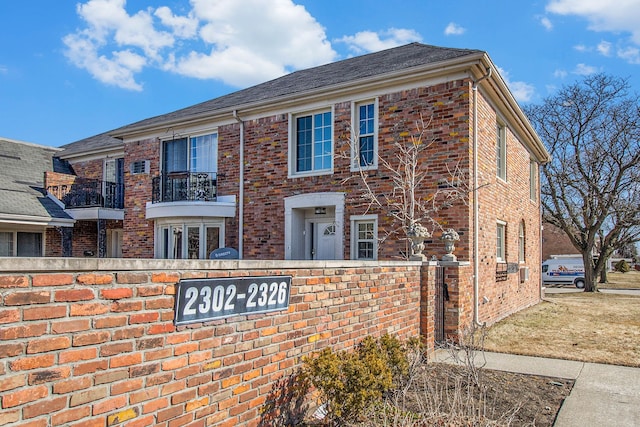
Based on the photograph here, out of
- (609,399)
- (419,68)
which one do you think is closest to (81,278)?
(609,399)

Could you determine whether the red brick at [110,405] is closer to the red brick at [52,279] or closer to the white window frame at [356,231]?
the red brick at [52,279]

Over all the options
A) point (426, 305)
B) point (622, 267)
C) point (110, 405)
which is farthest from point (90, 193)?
point (622, 267)

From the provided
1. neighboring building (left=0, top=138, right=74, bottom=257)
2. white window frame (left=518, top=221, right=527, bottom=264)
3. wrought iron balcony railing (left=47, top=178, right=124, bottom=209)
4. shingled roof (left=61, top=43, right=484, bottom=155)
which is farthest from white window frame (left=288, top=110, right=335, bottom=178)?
neighboring building (left=0, top=138, right=74, bottom=257)

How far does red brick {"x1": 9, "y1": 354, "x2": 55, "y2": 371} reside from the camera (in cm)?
243

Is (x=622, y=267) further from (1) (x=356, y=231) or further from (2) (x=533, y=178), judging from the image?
(1) (x=356, y=231)

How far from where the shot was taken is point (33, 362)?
251 cm

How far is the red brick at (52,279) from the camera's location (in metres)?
2.52

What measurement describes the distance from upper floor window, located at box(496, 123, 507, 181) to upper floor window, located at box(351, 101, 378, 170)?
3.82 m

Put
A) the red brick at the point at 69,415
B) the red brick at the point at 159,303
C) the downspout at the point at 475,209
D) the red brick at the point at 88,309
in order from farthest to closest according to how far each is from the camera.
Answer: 1. the downspout at the point at 475,209
2. the red brick at the point at 159,303
3. the red brick at the point at 88,309
4. the red brick at the point at 69,415

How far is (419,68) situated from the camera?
10.2m

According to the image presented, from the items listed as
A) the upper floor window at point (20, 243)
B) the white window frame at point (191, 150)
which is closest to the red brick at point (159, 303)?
the white window frame at point (191, 150)

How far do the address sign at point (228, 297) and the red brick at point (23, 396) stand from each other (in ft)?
3.10

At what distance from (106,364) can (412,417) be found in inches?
111

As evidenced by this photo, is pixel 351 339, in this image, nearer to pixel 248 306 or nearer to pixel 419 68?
pixel 248 306
